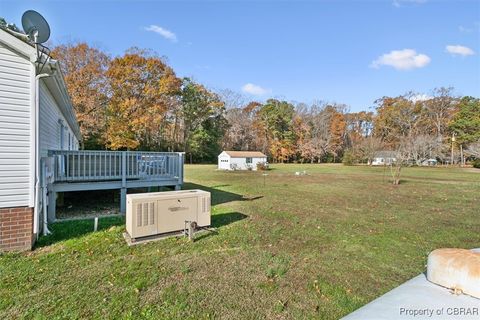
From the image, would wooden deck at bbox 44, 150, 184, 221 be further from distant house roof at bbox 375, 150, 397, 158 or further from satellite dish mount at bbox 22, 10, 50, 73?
distant house roof at bbox 375, 150, 397, 158

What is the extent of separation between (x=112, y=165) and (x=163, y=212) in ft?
10.1

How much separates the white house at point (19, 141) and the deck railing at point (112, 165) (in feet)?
5.68

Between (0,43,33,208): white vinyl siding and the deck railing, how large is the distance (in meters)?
1.73

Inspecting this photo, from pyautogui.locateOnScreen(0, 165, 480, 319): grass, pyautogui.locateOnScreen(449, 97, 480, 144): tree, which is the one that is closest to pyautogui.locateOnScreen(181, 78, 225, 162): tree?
pyautogui.locateOnScreen(0, 165, 480, 319): grass

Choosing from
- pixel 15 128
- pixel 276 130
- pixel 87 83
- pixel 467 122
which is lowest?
pixel 15 128

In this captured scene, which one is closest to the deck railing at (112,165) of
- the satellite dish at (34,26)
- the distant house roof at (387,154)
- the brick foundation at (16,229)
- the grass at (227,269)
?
the grass at (227,269)

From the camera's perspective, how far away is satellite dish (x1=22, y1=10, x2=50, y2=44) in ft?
15.2

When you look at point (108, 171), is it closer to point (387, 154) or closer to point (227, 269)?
point (227, 269)

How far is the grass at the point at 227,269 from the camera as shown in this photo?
2.98 meters

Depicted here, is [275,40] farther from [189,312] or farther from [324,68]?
[189,312]

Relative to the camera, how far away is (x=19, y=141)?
457 centimetres

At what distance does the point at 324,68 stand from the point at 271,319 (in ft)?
76.6

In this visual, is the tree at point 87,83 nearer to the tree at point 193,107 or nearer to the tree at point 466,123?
the tree at point 193,107

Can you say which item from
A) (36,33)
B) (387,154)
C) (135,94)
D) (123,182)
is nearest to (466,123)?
(387,154)
